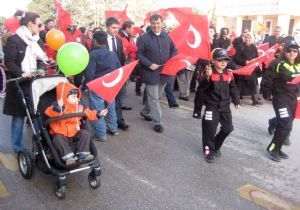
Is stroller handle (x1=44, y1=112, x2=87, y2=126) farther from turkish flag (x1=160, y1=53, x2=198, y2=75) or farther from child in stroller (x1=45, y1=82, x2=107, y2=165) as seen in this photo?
turkish flag (x1=160, y1=53, x2=198, y2=75)

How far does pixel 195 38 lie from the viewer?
18.3 feet

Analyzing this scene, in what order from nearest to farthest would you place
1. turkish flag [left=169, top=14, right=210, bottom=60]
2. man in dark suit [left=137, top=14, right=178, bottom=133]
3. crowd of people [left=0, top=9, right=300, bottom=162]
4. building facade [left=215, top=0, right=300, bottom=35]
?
crowd of people [left=0, top=9, right=300, bottom=162]
turkish flag [left=169, top=14, right=210, bottom=60]
man in dark suit [left=137, top=14, right=178, bottom=133]
building facade [left=215, top=0, right=300, bottom=35]

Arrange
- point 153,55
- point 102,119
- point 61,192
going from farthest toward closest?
1. point 153,55
2. point 102,119
3. point 61,192

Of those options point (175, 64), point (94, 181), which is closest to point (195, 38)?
point (175, 64)

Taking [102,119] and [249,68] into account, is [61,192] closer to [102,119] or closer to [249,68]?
[102,119]

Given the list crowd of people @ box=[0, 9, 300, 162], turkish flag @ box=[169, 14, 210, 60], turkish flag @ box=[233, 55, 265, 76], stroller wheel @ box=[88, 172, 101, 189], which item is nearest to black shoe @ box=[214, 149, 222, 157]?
crowd of people @ box=[0, 9, 300, 162]

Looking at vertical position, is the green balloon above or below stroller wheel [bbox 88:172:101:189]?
above

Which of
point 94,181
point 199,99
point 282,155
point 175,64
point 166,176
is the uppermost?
point 175,64

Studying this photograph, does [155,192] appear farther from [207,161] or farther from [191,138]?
[191,138]

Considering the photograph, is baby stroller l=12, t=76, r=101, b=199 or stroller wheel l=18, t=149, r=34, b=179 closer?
baby stroller l=12, t=76, r=101, b=199

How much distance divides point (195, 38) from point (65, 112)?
102 inches

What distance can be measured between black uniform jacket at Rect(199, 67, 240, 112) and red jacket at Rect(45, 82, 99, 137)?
1.70 metres

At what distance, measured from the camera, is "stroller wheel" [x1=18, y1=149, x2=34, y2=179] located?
4.20 metres

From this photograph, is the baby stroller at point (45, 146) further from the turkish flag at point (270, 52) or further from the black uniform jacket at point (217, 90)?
the turkish flag at point (270, 52)
